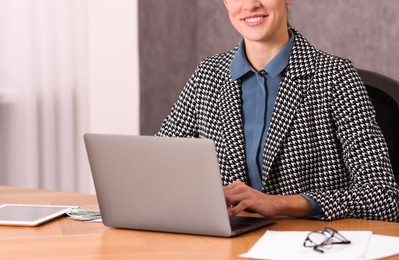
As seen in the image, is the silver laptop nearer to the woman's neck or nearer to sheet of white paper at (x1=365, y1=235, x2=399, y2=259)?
sheet of white paper at (x1=365, y1=235, x2=399, y2=259)

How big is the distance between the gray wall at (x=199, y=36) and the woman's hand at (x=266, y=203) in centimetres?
189

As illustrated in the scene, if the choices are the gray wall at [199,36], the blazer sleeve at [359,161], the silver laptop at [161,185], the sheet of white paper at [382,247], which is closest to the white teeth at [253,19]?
the blazer sleeve at [359,161]

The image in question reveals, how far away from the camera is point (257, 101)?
2238 millimetres

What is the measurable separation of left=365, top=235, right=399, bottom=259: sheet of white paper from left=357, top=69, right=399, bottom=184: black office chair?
1.97ft

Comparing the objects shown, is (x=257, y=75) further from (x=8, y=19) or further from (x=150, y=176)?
(x=8, y=19)

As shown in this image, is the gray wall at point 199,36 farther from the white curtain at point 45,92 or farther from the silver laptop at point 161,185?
the silver laptop at point 161,185

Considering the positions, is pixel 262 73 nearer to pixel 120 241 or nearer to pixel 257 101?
pixel 257 101

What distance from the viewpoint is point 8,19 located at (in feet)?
11.8

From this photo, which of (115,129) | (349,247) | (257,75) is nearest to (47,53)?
(115,129)

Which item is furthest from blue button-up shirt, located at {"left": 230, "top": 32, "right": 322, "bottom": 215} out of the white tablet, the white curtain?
the white curtain

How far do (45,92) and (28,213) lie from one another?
187cm

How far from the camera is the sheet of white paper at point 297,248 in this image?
4.72 ft

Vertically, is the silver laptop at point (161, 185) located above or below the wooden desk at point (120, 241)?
above

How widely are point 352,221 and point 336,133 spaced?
419mm
